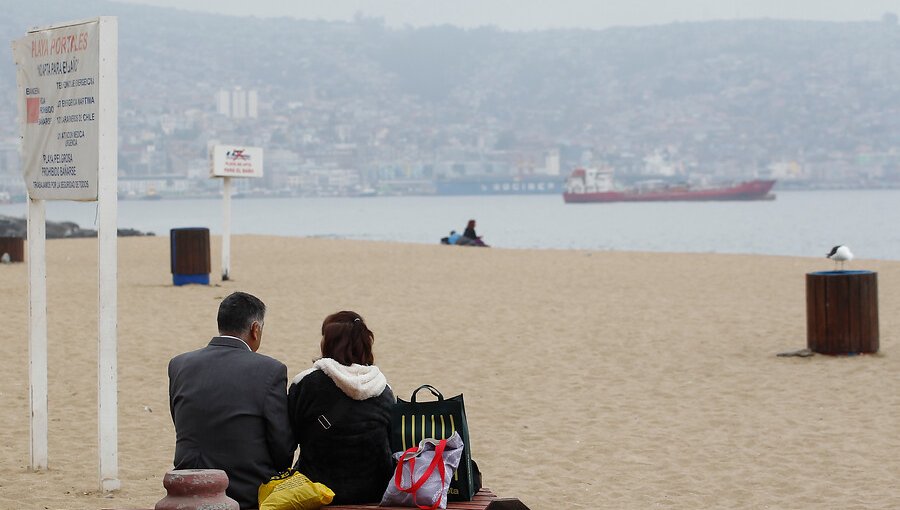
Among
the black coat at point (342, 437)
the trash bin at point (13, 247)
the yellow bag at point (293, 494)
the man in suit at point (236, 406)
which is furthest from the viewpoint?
the trash bin at point (13, 247)

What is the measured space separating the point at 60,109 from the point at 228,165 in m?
14.1

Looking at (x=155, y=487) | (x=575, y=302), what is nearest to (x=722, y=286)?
(x=575, y=302)

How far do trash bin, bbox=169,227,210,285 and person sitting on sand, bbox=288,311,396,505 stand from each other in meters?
14.0

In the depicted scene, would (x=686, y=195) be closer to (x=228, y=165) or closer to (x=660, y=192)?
(x=660, y=192)

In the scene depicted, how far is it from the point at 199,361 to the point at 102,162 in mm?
1602

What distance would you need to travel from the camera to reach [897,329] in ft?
45.6

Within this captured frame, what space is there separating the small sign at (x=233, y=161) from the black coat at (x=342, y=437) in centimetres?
1550

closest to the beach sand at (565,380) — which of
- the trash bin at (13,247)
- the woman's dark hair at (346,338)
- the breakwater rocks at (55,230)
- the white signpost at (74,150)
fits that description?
the white signpost at (74,150)

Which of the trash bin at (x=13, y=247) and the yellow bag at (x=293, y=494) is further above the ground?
the trash bin at (x=13, y=247)

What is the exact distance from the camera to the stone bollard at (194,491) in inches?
158

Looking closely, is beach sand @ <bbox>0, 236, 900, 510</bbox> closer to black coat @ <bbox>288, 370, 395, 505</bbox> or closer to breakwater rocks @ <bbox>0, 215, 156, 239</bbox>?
black coat @ <bbox>288, 370, 395, 505</bbox>

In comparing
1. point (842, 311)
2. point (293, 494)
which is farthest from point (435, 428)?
point (842, 311)

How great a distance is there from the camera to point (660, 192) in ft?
534

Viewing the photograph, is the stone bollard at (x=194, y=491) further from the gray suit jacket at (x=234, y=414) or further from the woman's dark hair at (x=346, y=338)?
the woman's dark hair at (x=346, y=338)
